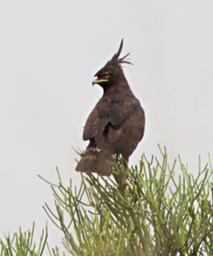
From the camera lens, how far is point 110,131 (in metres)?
7.82

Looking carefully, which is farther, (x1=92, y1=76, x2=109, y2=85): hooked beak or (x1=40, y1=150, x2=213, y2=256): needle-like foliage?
(x1=92, y1=76, x2=109, y2=85): hooked beak

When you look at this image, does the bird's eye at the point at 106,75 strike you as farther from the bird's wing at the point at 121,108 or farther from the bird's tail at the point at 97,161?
the bird's tail at the point at 97,161

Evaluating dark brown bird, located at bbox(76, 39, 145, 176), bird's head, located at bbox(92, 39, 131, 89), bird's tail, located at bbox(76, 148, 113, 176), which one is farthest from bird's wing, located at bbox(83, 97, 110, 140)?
bird's head, located at bbox(92, 39, 131, 89)

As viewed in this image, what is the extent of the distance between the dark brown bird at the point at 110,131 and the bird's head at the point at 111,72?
337 mm

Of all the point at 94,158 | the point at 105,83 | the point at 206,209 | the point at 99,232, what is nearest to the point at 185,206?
the point at 206,209

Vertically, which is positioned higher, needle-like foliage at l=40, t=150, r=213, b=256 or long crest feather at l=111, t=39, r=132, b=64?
long crest feather at l=111, t=39, r=132, b=64

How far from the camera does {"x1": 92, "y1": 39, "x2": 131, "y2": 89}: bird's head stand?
9.22 m

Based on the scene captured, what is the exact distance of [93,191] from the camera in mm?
6609

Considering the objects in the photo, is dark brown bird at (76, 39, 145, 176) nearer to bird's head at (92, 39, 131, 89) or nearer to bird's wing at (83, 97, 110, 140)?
bird's wing at (83, 97, 110, 140)

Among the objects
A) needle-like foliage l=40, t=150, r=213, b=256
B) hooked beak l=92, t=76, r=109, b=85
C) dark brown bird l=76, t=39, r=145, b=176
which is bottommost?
needle-like foliage l=40, t=150, r=213, b=256

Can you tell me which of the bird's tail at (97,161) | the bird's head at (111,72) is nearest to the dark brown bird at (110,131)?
the bird's tail at (97,161)

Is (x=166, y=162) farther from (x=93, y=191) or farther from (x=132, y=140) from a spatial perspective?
(x=132, y=140)

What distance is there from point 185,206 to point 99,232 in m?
0.63

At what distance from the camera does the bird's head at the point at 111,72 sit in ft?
30.2
